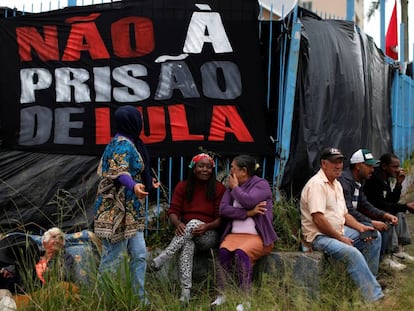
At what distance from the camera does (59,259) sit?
4.31 meters

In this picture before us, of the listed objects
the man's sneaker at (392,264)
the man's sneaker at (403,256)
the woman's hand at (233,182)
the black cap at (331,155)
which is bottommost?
the man's sneaker at (403,256)

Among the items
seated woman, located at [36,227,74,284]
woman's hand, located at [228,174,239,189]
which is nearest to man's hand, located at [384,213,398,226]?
woman's hand, located at [228,174,239,189]

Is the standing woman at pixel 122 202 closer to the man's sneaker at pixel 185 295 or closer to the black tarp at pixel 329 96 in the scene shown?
the man's sneaker at pixel 185 295

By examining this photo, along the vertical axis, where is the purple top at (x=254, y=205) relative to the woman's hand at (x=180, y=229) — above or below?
above

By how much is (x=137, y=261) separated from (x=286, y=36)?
2605mm

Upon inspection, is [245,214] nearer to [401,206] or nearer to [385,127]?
[401,206]

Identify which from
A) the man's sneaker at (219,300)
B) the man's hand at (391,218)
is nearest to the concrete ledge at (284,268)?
the man's sneaker at (219,300)

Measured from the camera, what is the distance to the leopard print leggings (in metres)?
4.82

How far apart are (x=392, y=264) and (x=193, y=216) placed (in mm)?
2252

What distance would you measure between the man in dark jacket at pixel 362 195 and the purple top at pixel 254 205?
38.2 inches

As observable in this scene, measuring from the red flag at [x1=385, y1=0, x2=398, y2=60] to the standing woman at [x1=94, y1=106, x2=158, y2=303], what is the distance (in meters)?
8.53

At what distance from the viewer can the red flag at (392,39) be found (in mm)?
11531

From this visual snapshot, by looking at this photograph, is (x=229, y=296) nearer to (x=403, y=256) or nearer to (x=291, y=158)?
(x=291, y=158)

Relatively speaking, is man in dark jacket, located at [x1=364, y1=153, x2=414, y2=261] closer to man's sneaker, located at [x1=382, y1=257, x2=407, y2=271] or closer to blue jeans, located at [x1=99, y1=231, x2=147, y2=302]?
man's sneaker, located at [x1=382, y1=257, x2=407, y2=271]
